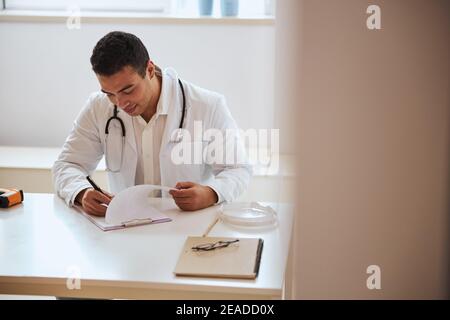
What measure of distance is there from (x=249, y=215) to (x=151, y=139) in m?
0.55

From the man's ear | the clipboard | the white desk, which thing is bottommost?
the white desk

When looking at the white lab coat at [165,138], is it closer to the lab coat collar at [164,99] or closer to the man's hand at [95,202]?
the lab coat collar at [164,99]

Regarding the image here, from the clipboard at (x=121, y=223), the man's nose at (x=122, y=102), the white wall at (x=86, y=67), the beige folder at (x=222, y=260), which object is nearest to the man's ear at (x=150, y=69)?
the man's nose at (x=122, y=102)

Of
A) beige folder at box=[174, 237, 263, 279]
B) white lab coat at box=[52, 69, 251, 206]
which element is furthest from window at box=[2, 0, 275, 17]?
beige folder at box=[174, 237, 263, 279]

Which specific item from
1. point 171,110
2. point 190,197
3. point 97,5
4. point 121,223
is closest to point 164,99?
point 171,110

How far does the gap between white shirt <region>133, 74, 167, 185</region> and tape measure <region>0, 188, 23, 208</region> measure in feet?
1.44

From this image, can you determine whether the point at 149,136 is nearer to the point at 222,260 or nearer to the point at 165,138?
the point at 165,138

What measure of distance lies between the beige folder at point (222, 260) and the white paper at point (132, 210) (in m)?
0.21

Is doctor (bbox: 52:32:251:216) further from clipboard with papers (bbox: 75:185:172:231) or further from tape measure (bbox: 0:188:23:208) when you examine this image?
clipboard with papers (bbox: 75:185:172:231)

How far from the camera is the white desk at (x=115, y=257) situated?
1347mm

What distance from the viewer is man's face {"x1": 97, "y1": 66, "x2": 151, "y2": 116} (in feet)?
6.35
